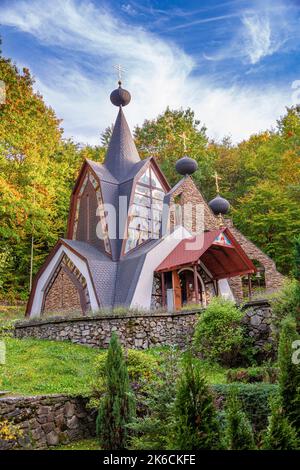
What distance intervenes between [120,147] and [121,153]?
1.07 feet

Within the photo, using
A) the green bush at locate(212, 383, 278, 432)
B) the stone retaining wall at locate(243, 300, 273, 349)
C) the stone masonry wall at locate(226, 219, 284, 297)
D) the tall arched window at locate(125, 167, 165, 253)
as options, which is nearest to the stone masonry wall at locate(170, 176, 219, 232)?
the tall arched window at locate(125, 167, 165, 253)

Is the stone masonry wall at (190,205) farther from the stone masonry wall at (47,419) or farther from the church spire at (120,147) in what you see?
the stone masonry wall at (47,419)

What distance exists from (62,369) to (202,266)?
7516 millimetres

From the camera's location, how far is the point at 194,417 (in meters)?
4.70

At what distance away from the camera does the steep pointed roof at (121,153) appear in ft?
56.2

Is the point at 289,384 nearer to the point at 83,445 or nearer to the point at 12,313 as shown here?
the point at 83,445

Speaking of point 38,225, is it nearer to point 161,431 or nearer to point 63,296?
point 63,296

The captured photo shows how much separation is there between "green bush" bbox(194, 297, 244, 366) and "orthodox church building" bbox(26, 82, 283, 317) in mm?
3298

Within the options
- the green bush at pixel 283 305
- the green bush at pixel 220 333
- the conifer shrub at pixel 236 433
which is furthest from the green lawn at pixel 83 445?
the green bush at pixel 283 305

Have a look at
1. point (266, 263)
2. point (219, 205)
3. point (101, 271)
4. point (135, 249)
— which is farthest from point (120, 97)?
point (266, 263)

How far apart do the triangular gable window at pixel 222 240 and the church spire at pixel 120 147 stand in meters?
4.71

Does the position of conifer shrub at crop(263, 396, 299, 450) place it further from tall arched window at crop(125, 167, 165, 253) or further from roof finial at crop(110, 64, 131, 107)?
roof finial at crop(110, 64, 131, 107)
